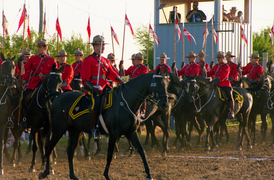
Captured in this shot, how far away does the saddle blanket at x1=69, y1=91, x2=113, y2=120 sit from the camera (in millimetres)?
6654

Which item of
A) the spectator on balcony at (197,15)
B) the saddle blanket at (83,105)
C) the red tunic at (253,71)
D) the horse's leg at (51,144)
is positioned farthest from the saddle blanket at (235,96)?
the spectator on balcony at (197,15)

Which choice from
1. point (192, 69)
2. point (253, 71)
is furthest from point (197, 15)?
point (192, 69)

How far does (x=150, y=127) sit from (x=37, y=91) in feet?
14.0

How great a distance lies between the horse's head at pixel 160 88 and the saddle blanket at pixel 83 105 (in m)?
0.93

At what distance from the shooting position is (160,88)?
6.20 meters

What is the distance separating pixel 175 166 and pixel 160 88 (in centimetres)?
272

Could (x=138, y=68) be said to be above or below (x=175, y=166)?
above

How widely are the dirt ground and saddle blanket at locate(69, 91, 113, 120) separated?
1.39 m

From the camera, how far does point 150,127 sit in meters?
11.2

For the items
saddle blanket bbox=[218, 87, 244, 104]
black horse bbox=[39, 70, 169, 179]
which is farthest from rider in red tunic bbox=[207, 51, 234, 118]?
black horse bbox=[39, 70, 169, 179]

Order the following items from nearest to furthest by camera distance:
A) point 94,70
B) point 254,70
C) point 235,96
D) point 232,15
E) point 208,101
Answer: point 94,70 → point 208,101 → point 235,96 → point 254,70 → point 232,15

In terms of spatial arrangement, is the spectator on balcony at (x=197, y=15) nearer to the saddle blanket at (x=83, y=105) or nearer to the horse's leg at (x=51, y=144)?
the saddle blanket at (x=83, y=105)

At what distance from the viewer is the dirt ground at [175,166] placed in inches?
286

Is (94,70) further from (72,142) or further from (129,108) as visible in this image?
(72,142)
